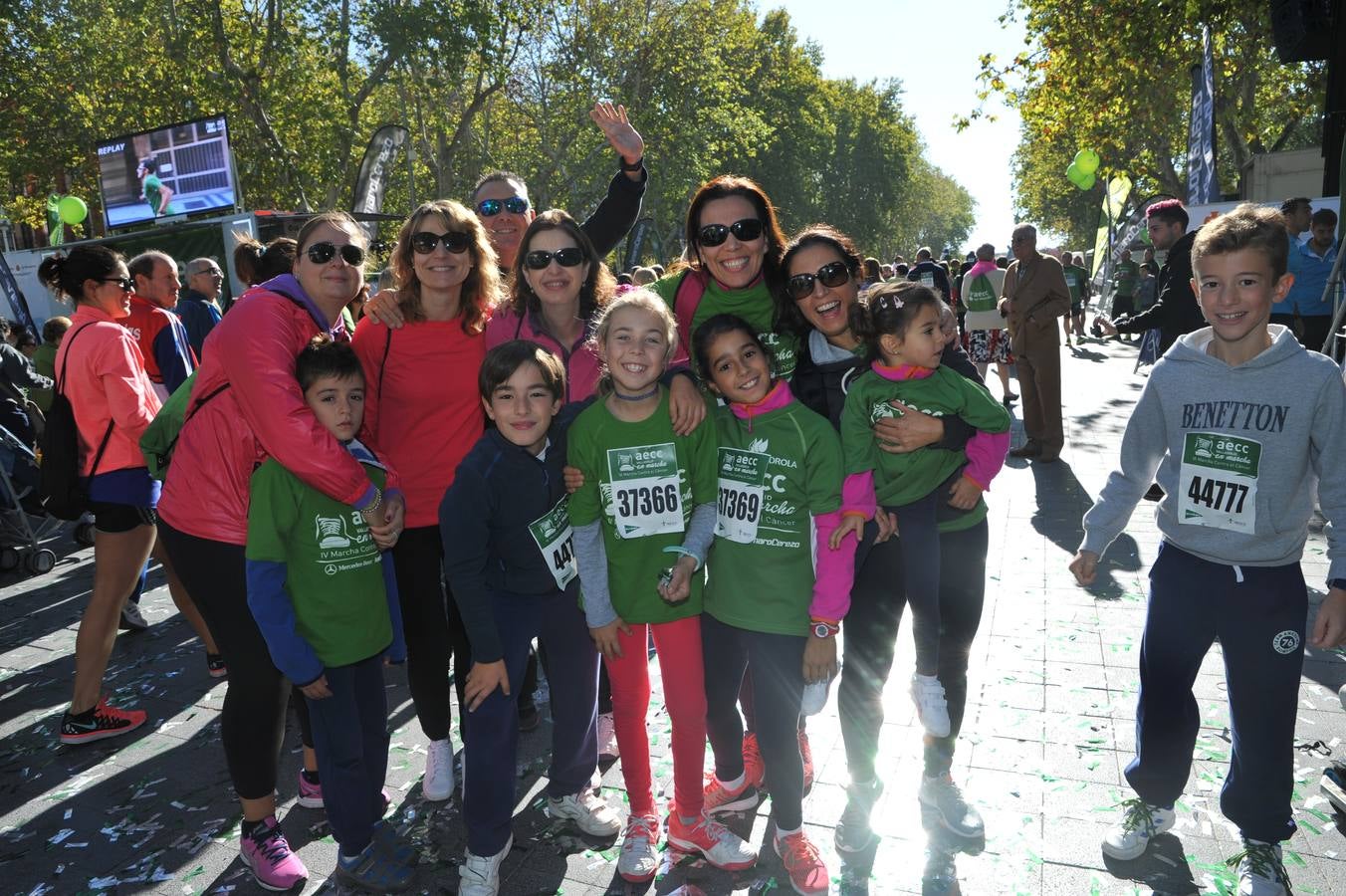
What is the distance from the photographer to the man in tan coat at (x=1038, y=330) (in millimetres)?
8383

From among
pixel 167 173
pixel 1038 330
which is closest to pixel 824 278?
pixel 1038 330

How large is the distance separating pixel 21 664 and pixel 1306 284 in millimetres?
10039

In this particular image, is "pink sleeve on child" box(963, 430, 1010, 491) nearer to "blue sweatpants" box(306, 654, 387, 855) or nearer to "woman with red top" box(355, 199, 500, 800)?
"woman with red top" box(355, 199, 500, 800)

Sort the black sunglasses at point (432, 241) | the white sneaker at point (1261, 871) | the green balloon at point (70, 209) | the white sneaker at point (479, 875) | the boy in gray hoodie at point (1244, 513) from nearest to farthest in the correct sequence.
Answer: the boy in gray hoodie at point (1244, 513) < the white sneaker at point (1261, 871) < the white sneaker at point (479, 875) < the black sunglasses at point (432, 241) < the green balloon at point (70, 209)

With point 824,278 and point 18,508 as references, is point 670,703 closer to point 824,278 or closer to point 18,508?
point 824,278

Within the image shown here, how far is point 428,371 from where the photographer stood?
315cm

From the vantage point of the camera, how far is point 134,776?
383 cm

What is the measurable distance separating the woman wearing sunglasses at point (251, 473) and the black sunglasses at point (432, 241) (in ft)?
0.65

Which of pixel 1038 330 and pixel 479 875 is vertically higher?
pixel 1038 330

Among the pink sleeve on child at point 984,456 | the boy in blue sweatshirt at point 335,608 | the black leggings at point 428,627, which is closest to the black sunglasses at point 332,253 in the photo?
the boy in blue sweatshirt at point 335,608

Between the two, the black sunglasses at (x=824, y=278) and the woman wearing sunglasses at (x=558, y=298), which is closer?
the black sunglasses at (x=824, y=278)

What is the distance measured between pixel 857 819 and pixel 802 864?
27cm

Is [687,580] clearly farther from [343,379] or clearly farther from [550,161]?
[550,161]

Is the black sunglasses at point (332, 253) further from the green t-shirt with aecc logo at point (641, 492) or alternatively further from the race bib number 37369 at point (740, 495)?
the race bib number 37369 at point (740, 495)
